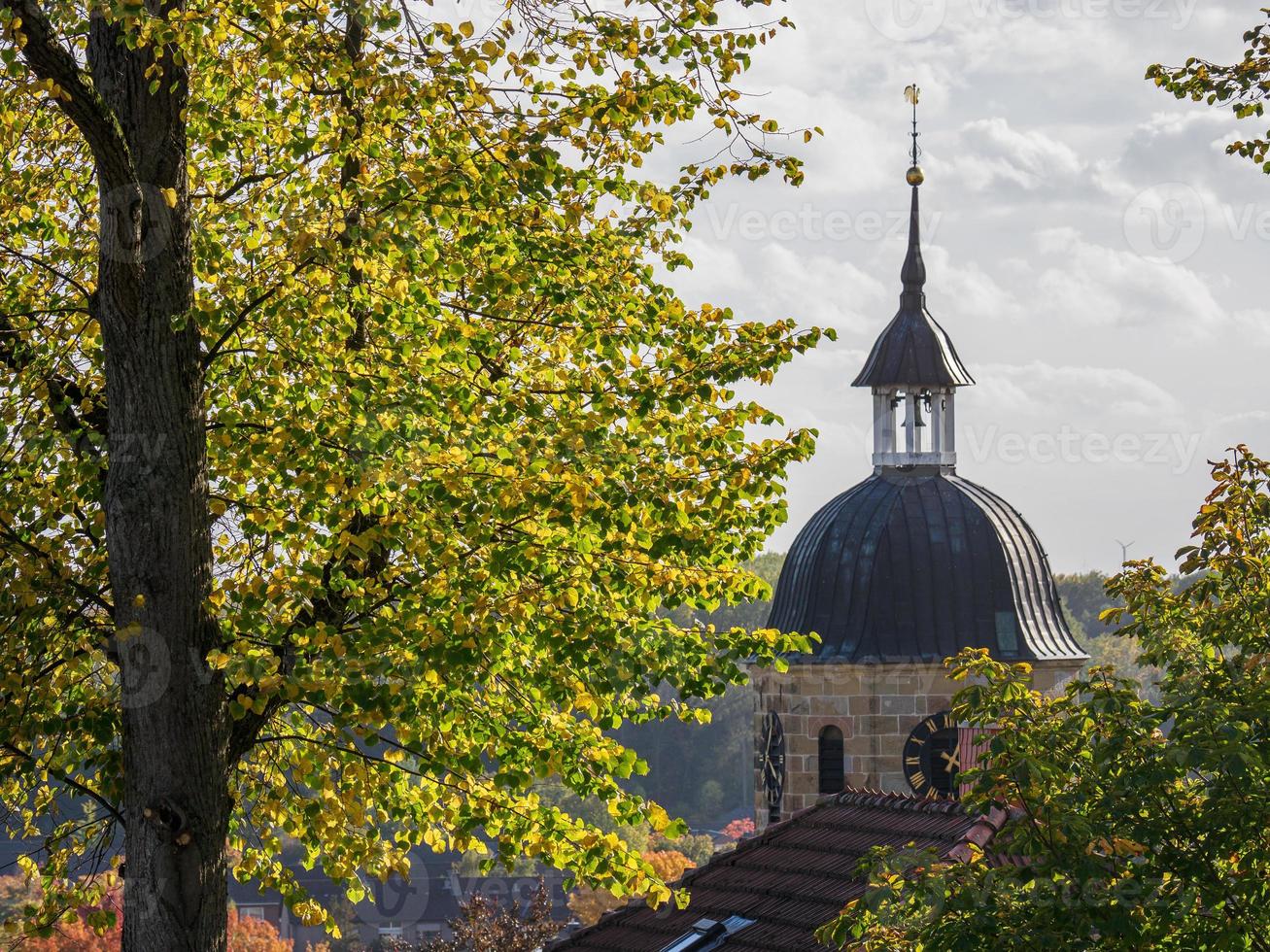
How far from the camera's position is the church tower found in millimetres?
30578

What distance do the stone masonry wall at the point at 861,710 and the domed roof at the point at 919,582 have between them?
0.30m

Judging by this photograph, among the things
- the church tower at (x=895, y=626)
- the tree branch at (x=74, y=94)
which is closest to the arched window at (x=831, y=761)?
the church tower at (x=895, y=626)

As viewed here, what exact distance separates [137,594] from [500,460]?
1935 millimetres

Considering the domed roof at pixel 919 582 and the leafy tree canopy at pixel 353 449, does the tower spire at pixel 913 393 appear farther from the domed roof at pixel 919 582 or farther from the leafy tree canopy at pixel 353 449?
the leafy tree canopy at pixel 353 449

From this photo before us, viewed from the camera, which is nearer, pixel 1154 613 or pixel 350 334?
pixel 350 334

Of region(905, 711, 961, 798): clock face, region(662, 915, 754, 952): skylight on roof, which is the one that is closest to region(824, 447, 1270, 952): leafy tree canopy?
region(662, 915, 754, 952): skylight on roof

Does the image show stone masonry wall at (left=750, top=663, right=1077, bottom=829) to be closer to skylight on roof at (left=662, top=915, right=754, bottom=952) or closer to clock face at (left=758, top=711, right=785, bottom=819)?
clock face at (left=758, top=711, right=785, bottom=819)

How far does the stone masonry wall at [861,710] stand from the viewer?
100 ft

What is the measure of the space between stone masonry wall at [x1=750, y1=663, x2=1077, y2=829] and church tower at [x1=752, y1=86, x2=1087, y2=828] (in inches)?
0.8

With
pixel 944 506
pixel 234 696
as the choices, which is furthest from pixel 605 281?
pixel 944 506

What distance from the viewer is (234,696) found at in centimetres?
989

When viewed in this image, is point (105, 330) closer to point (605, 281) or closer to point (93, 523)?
point (93, 523)

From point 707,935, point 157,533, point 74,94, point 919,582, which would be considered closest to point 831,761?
point 919,582

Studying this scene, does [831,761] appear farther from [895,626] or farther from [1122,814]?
[1122,814]
